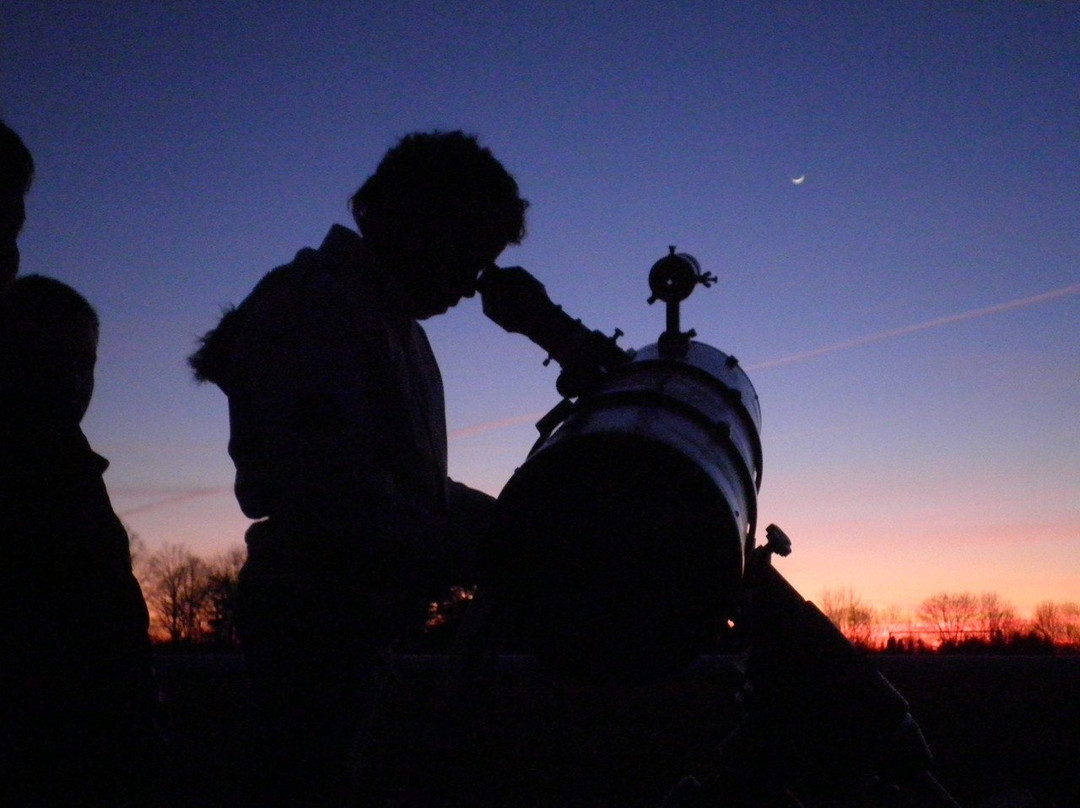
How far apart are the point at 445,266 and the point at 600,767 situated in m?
3.78

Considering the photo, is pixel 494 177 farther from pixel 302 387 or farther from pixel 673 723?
pixel 673 723

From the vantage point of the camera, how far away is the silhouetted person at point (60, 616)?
1.36 metres

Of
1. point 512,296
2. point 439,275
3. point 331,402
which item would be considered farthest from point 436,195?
point 331,402

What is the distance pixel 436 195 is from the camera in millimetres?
2635

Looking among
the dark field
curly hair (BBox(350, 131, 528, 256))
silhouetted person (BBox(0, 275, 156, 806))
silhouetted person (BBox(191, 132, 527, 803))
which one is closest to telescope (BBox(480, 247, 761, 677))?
silhouetted person (BBox(191, 132, 527, 803))

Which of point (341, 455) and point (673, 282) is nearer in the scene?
point (341, 455)

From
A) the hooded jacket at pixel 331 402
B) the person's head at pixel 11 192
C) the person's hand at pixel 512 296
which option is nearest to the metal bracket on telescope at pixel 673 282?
the person's hand at pixel 512 296

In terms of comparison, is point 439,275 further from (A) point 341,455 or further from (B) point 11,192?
(B) point 11,192

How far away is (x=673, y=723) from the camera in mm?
5906

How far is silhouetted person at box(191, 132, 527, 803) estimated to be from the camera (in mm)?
2068

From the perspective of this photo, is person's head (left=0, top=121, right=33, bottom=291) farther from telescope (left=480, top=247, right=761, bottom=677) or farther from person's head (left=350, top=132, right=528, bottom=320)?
telescope (left=480, top=247, right=761, bottom=677)

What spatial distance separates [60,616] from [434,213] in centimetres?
158

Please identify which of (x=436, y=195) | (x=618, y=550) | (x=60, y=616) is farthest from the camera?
(x=436, y=195)

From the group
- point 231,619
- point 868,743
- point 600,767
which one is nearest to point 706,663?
point 868,743
